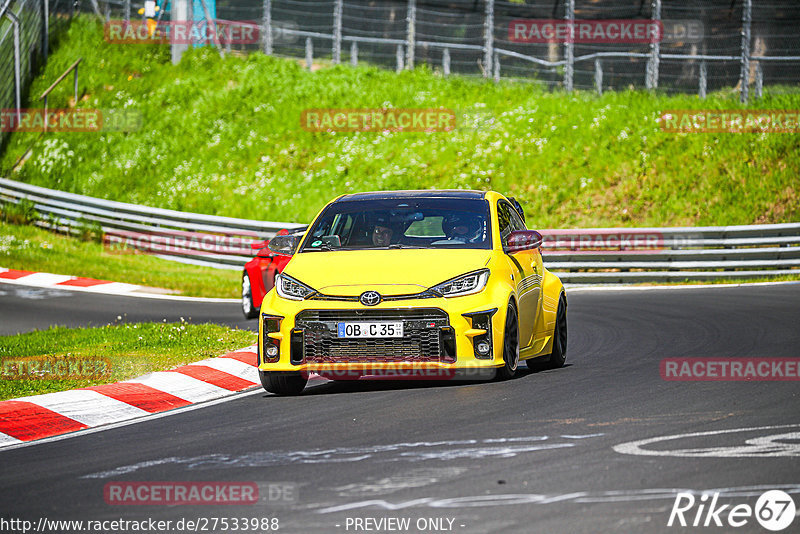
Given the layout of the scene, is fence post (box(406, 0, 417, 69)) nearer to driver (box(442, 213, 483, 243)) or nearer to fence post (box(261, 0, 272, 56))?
fence post (box(261, 0, 272, 56))

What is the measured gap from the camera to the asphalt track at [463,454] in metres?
5.99

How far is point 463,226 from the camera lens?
10.8 metres

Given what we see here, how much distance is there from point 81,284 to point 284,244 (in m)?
12.4

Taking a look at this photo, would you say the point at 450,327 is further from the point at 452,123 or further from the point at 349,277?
the point at 452,123

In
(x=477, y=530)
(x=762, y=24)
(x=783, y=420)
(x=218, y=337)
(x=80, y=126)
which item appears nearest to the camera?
(x=477, y=530)

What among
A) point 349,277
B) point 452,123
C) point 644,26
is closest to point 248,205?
point 452,123

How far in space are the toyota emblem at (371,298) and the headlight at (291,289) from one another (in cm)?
46

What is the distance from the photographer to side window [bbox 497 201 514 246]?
1088cm

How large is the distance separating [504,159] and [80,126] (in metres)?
11.8

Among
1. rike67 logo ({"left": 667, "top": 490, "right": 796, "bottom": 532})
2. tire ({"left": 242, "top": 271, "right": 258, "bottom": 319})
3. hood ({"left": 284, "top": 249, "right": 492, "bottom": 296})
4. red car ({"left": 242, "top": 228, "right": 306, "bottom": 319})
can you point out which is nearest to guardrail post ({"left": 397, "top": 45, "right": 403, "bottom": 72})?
red car ({"left": 242, "top": 228, "right": 306, "bottom": 319})

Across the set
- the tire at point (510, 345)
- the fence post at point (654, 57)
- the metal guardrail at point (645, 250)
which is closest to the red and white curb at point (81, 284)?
the metal guardrail at point (645, 250)

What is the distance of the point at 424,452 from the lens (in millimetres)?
7305

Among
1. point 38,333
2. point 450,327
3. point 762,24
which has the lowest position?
point 38,333

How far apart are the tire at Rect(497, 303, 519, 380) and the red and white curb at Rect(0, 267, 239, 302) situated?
38.2ft
